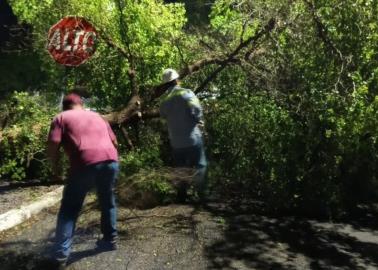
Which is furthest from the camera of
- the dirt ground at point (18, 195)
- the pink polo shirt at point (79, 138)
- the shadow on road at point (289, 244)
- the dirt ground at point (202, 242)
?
the dirt ground at point (18, 195)

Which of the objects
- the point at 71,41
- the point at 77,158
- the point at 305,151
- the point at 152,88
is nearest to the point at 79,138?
the point at 77,158

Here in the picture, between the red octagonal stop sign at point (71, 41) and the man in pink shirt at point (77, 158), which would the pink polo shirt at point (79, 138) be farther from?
the red octagonal stop sign at point (71, 41)

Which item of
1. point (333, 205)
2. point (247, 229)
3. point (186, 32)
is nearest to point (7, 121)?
point (186, 32)

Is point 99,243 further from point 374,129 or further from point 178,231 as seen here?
point 374,129

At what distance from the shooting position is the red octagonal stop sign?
8258mm

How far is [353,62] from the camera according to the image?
7402 mm

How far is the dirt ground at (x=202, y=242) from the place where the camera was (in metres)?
5.55

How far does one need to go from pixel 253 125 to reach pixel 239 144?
0.32 metres

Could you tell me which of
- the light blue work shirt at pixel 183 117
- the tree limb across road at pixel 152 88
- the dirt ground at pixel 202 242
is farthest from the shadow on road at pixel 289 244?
the tree limb across road at pixel 152 88

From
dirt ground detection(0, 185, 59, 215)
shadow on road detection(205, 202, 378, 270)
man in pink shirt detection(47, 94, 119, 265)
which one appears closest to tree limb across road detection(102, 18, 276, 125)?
dirt ground detection(0, 185, 59, 215)

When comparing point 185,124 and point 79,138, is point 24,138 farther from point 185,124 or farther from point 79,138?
point 79,138

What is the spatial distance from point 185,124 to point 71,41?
2.59 meters

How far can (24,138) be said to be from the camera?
28.4 feet

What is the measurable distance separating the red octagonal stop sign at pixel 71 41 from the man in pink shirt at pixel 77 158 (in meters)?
3.05
